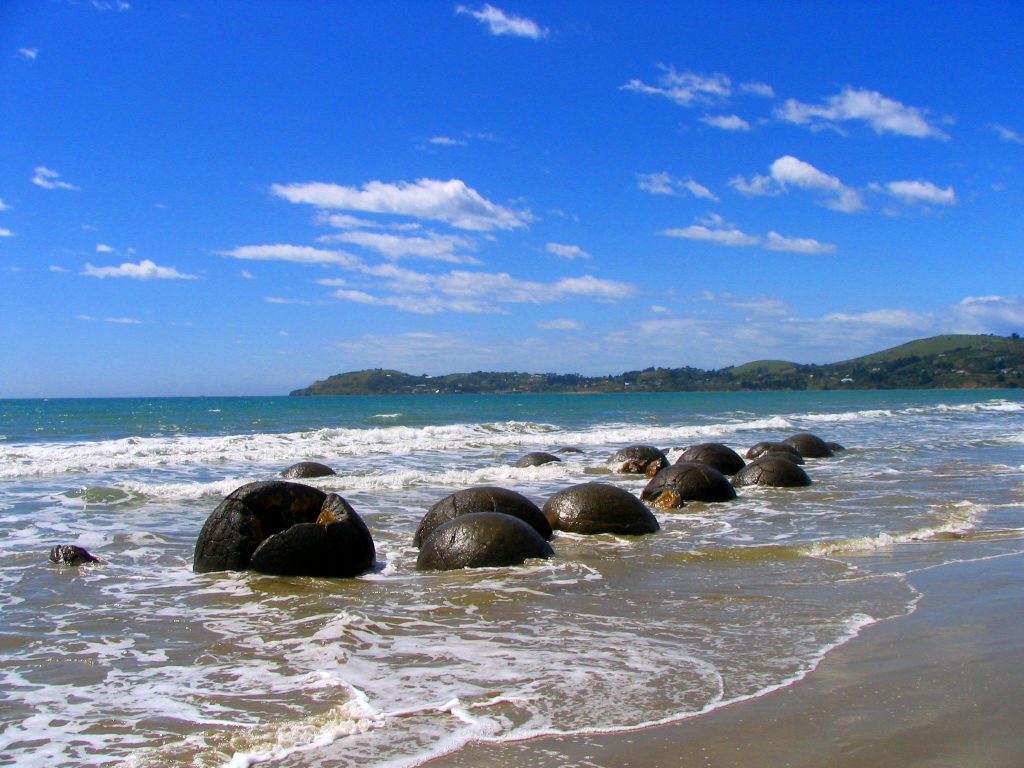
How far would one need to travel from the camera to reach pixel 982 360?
480 ft

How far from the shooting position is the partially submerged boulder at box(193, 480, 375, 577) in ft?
30.3

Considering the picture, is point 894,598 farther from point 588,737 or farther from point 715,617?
point 588,737

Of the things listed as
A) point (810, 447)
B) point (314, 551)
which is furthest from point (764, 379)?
point (314, 551)

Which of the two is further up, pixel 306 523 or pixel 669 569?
pixel 306 523

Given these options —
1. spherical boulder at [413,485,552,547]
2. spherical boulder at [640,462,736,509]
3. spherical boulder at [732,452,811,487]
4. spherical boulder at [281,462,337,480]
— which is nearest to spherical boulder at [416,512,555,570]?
spherical boulder at [413,485,552,547]

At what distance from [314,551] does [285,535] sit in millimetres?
365

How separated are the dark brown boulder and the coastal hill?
12569 centimetres

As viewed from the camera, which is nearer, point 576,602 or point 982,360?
point 576,602

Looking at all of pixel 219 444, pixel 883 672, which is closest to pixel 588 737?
pixel 883 672

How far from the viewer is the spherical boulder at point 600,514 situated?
38.5 ft

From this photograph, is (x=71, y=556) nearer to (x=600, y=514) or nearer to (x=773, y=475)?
(x=600, y=514)

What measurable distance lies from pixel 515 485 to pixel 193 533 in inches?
311

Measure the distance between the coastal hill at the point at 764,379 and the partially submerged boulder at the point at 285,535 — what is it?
12555 cm

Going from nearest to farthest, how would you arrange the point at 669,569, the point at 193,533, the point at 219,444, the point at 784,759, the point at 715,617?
the point at 784,759
the point at 715,617
the point at 669,569
the point at 193,533
the point at 219,444
